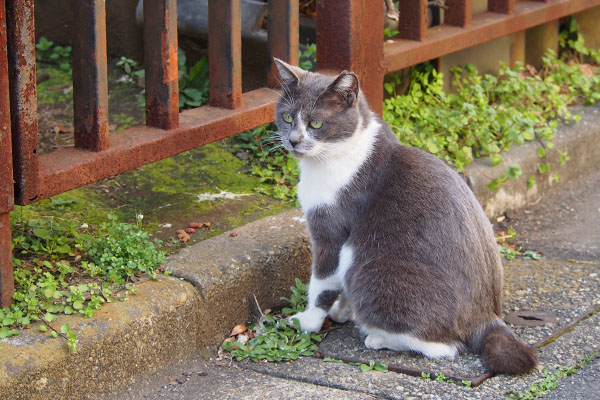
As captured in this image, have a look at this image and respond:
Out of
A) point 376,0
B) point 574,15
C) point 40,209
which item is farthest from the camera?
point 574,15

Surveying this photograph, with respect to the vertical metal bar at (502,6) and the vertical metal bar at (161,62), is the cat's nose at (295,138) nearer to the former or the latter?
the vertical metal bar at (161,62)

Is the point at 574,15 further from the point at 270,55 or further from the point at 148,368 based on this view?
the point at 148,368

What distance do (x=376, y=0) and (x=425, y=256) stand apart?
5.05 feet

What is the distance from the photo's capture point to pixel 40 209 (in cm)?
363

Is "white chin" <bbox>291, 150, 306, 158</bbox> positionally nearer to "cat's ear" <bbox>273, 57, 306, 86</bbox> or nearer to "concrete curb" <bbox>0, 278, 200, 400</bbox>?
"cat's ear" <bbox>273, 57, 306, 86</bbox>

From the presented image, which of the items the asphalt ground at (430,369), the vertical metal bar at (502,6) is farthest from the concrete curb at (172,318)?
the vertical metal bar at (502,6)

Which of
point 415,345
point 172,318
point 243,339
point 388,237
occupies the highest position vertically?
point 388,237

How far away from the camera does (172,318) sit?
2994 millimetres

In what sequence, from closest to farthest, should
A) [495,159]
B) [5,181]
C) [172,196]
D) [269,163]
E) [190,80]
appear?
[5,181]
[172,196]
[269,163]
[495,159]
[190,80]

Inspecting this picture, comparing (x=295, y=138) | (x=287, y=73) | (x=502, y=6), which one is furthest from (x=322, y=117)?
(x=502, y=6)

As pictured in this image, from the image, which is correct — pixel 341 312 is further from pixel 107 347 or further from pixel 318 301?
pixel 107 347

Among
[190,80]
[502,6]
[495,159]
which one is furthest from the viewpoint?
[502,6]

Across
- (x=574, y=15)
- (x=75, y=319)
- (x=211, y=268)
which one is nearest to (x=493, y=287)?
(x=211, y=268)

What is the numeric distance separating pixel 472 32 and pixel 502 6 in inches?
18.8
